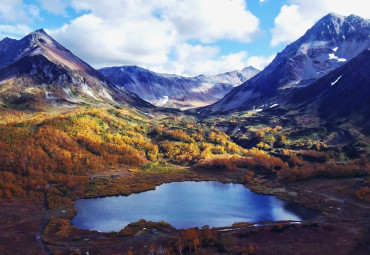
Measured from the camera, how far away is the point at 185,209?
126 metres

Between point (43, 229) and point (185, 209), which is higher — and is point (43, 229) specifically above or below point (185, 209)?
below

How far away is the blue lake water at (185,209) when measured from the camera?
11094cm

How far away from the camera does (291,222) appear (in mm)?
112500

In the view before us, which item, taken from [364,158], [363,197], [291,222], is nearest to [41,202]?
[291,222]

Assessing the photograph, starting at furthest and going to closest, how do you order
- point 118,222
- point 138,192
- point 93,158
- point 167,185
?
point 93,158
point 167,185
point 138,192
point 118,222

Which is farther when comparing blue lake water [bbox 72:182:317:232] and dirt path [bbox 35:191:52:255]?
blue lake water [bbox 72:182:317:232]

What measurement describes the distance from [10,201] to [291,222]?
343ft

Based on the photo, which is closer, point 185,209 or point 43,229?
point 43,229

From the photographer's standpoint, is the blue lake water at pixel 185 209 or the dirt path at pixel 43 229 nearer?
the dirt path at pixel 43 229

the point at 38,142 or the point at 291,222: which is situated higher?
the point at 38,142

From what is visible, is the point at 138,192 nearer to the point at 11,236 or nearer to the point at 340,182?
the point at 11,236

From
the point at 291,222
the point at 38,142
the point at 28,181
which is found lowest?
the point at 291,222

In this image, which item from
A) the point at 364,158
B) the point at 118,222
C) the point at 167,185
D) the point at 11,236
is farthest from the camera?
the point at 364,158

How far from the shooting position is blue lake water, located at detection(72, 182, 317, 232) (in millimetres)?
110938
